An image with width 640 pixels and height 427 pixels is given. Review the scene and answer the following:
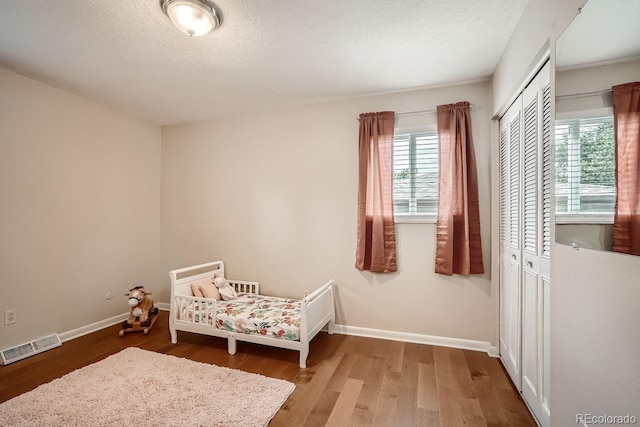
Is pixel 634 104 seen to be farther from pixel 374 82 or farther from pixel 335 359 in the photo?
pixel 335 359

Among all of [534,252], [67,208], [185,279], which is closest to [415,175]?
[534,252]

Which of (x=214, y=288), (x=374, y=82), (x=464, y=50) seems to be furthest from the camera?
(x=214, y=288)

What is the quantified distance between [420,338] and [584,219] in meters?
2.16

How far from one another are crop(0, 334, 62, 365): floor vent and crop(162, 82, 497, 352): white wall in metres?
1.31

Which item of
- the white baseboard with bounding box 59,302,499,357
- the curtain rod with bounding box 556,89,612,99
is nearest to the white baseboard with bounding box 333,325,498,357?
the white baseboard with bounding box 59,302,499,357

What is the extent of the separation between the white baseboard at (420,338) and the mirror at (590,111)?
183 cm

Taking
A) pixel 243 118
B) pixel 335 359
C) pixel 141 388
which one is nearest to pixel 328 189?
pixel 243 118

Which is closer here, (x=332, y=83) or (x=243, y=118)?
(x=332, y=83)

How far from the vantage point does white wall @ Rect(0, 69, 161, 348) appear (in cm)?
260

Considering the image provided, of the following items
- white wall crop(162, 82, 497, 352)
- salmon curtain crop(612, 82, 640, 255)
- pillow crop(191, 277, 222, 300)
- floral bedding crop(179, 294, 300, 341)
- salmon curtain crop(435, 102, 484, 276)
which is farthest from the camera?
pillow crop(191, 277, 222, 300)

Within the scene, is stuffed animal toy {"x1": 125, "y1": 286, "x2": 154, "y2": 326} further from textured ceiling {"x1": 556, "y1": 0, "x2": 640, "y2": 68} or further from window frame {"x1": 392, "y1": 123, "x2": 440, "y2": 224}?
textured ceiling {"x1": 556, "y1": 0, "x2": 640, "y2": 68}

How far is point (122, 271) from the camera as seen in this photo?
141 inches

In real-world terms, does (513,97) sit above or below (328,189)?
above

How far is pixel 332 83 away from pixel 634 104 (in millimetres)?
2326
